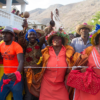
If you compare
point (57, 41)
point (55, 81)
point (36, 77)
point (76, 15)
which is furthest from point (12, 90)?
point (76, 15)

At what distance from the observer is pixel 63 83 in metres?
2.99

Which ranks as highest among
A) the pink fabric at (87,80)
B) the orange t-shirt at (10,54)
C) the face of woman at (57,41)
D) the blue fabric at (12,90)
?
the face of woman at (57,41)

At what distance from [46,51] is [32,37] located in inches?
22.3

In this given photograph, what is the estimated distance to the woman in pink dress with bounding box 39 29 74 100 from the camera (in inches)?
114

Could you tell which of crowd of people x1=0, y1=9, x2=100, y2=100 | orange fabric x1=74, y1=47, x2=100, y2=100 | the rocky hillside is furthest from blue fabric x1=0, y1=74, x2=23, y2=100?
the rocky hillside

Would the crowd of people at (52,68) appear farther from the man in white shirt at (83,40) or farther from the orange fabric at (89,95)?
the man in white shirt at (83,40)

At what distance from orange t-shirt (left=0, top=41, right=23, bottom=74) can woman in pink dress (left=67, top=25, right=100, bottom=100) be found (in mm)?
1300

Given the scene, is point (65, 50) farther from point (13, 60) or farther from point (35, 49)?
point (13, 60)

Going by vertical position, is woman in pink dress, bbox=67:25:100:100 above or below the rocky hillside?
below

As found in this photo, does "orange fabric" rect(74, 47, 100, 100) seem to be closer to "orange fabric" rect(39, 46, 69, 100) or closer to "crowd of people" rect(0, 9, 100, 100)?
"crowd of people" rect(0, 9, 100, 100)

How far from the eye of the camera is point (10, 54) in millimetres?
2734

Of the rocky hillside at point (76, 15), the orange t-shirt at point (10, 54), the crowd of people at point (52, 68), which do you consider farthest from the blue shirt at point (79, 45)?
the rocky hillside at point (76, 15)

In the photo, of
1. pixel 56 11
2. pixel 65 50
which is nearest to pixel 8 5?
pixel 56 11

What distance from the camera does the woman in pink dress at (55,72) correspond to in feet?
9.46
